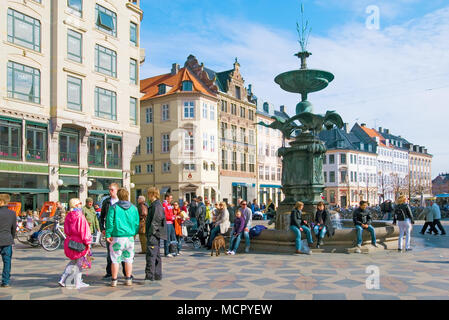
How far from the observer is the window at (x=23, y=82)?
2617cm

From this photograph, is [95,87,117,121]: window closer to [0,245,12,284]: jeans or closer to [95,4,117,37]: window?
[95,4,117,37]: window

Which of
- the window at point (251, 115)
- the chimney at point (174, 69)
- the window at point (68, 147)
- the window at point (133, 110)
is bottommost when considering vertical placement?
the window at point (68, 147)

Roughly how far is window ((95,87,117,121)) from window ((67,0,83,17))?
520cm

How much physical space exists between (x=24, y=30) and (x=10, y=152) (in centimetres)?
745

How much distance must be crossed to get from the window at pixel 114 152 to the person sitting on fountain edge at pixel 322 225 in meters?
23.5

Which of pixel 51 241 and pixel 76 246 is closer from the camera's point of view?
pixel 76 246

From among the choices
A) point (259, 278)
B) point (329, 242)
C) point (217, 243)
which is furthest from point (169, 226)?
point (259, 278)

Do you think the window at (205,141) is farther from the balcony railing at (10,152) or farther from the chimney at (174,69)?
the balcony railing at (10,152)

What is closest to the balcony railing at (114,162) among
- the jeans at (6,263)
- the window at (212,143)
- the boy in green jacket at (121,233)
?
the window at (212,143)

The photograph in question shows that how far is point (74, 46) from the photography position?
97.8 ft

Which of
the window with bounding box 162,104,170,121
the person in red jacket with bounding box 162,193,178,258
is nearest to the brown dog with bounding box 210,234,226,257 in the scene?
the person in red jacket with bounding box 162,193,178,258

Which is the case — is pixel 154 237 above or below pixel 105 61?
below

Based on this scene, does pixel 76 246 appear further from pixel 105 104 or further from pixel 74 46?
pixel 105 104

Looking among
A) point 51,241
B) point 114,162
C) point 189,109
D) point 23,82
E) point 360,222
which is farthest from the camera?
point 189,109
